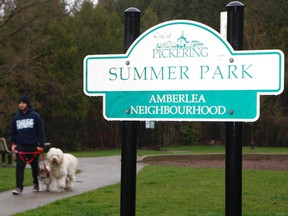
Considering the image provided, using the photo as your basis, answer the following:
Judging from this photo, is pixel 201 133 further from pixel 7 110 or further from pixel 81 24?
pixel 7 110

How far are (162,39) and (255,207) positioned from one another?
17.4 ft

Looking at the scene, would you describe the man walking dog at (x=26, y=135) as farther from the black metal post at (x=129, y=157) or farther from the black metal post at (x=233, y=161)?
the black metal post at (x=233, y=161)

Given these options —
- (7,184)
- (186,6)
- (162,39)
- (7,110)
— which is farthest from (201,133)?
(162,39)

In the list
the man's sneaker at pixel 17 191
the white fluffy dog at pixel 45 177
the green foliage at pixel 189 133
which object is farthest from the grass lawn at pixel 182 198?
the green foliage at pixel 189 133

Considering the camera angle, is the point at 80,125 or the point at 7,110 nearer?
the point at 7,110

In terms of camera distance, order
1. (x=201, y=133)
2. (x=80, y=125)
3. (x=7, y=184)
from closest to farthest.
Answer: (x=7, y=184) < (x=80, y=125) < (x=201, y=133)

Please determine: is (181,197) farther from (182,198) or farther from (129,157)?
(129,157)

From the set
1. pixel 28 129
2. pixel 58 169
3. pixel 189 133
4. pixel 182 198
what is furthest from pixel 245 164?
pixel 189 133

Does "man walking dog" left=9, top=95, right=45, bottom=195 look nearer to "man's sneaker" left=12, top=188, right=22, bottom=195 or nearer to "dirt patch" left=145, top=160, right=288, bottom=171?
"man's sneaker" left=12, top=188, right=22, bottom=195

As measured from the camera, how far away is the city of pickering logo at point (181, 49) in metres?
4.98

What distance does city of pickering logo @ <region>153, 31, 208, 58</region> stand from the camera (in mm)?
4984

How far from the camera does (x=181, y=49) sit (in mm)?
5035

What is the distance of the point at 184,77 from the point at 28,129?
7.45 m

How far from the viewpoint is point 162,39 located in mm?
5117
